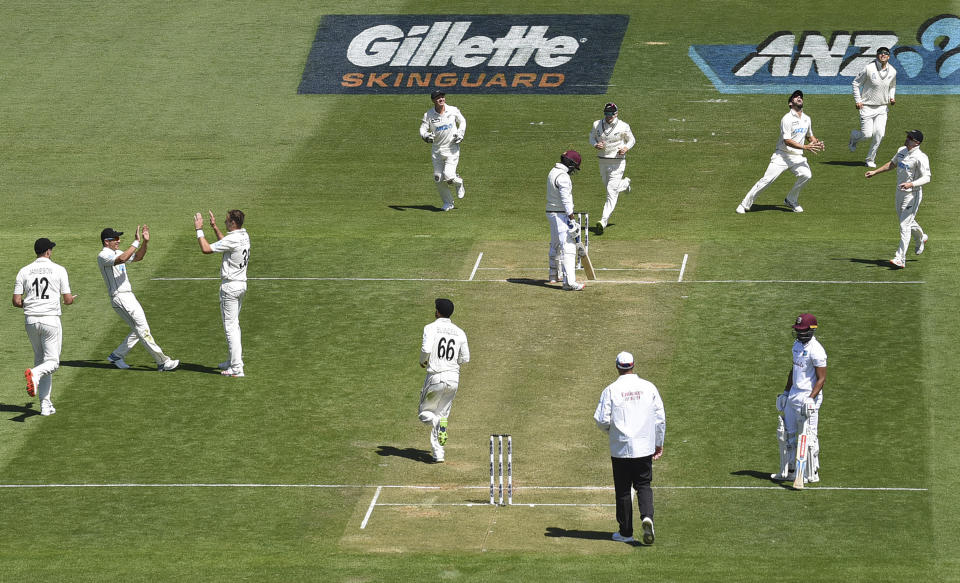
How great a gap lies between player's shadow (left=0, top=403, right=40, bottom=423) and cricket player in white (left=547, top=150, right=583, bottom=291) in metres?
9.38

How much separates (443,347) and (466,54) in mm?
22910

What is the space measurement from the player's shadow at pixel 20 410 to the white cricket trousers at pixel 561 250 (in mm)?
9373

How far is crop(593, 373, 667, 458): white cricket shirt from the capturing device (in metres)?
16.7

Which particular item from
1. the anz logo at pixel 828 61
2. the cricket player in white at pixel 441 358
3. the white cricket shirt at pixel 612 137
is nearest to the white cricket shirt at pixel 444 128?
the white cricket shirt at pixel 612 137

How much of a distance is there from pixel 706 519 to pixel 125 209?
Answer: 1857cm

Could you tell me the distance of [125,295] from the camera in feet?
74.5

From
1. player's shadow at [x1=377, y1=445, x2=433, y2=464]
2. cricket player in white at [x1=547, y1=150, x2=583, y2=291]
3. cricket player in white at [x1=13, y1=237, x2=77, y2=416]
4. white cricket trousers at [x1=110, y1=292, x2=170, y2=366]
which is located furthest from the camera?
cricket player in white at [x1=547, y1=150, x2=583, y2=291]

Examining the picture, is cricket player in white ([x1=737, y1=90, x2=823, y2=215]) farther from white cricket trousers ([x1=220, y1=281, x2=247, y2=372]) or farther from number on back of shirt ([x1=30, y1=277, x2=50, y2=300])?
number on back of shirt ([x1=30, y1=277, x2=50, y2=300])

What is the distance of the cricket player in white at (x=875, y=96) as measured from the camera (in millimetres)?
33281

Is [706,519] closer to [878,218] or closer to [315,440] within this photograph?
[315,440]

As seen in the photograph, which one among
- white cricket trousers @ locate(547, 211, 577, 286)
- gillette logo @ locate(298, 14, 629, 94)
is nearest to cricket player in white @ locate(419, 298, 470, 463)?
white cricket trousers @ locate(547, 211, 577, 286)

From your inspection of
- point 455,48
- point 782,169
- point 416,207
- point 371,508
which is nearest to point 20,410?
point 371,508

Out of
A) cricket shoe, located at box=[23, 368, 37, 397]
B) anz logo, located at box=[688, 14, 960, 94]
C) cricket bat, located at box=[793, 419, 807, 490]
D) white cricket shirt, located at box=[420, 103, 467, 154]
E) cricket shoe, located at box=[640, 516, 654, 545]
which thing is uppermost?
anz logo, located at box=[688, 14, 960, 94]

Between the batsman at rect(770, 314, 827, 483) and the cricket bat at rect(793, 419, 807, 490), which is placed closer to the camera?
the batsman at rect(770, 314, 827, 483)
